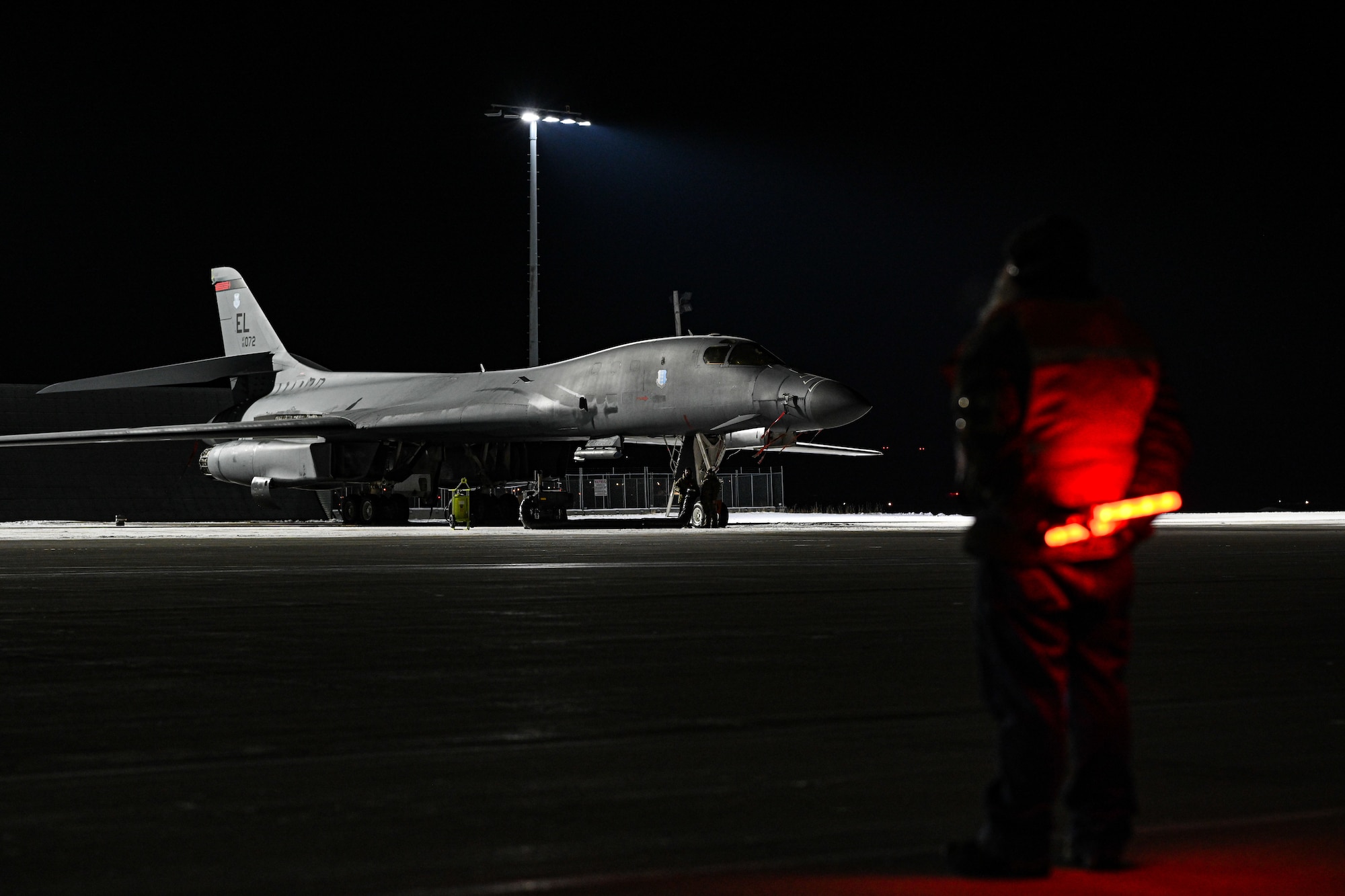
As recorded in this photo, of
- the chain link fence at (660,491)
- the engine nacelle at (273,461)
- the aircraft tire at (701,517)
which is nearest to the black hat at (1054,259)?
the aircraft tire at (701,517)

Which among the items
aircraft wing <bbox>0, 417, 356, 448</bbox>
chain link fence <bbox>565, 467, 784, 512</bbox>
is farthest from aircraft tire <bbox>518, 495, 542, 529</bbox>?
chain link fence <bbox>565, 467, 784, 512</bbox>

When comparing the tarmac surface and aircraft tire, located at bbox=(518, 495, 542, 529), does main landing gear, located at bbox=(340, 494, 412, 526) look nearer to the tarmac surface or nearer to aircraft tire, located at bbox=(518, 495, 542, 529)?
aircraft tire, located at bbox=(518, 495, 542, 529)

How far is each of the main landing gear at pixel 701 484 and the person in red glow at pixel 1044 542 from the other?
24.6 meters

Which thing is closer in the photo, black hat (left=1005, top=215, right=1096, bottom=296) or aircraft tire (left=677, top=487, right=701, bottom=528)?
black hat (left=1005, top=215, right=1096, bottom=296)

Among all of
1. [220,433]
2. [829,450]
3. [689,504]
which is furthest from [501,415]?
[829,450]

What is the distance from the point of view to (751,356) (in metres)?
27.3

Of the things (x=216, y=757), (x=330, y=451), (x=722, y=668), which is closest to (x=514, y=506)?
(x=330, y=451)

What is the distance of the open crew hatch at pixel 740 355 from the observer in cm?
2719

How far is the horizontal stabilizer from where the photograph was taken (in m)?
37.7

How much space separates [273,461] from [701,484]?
10.4m

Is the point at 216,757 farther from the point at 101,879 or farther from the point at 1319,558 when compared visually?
the point at 1319,558

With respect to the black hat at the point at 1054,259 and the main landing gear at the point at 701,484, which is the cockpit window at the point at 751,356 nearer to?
the main landing gear at the point at 701,484

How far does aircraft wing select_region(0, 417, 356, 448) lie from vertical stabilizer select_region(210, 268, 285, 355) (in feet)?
18.6

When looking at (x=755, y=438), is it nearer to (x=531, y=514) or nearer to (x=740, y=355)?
(x=740, y=355)
